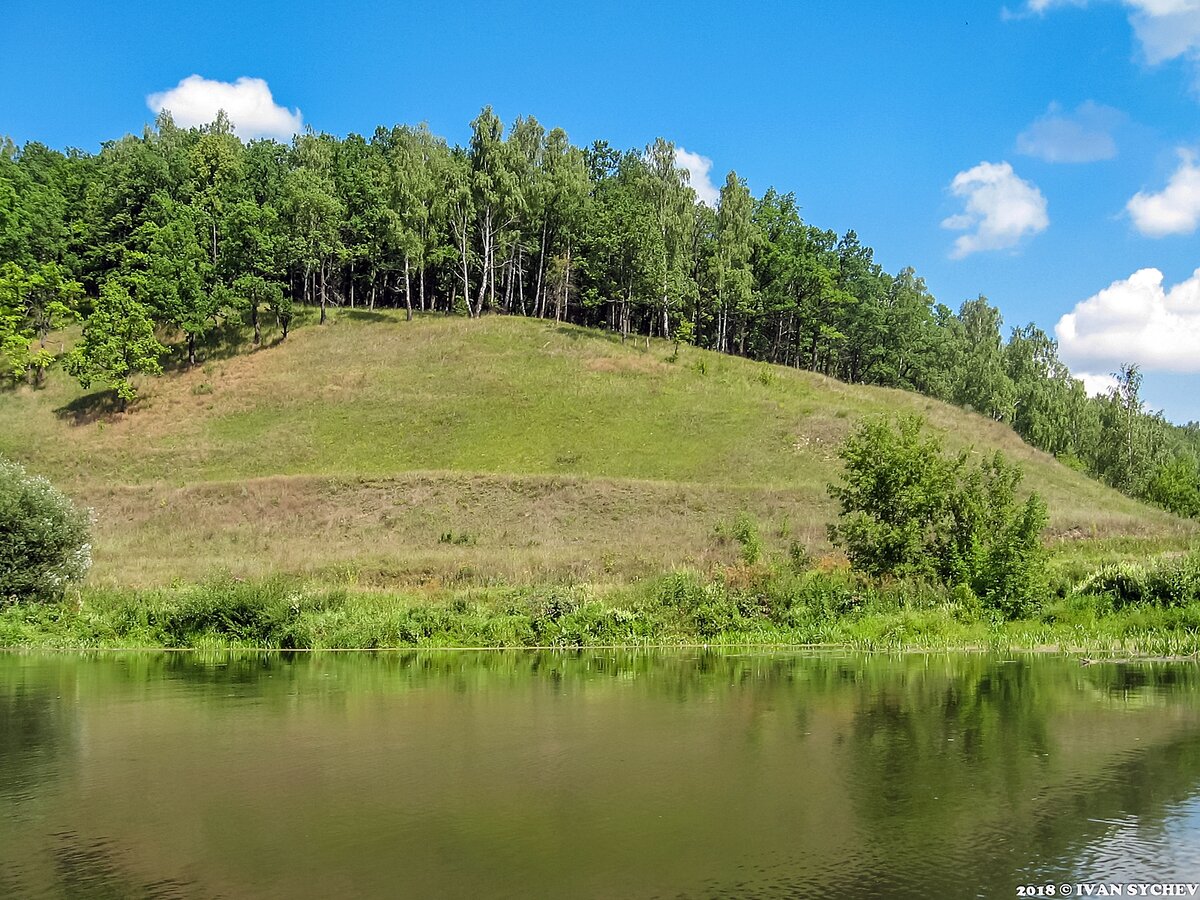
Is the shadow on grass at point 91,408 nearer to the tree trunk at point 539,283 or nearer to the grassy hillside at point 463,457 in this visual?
the grassy hillside at point 463,457

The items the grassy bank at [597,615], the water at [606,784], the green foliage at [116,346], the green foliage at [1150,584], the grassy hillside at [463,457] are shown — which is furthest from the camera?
the green foliage at [116,346]

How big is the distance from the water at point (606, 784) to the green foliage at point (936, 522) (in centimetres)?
818

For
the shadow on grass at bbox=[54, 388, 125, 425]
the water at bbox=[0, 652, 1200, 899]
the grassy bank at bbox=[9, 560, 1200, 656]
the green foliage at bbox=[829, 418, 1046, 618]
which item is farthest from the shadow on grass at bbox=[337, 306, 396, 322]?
the water at bbox=[0, 652, 1200, 899]

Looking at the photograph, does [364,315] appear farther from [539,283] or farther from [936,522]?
[936,522]

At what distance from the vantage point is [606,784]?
17406 millimetres

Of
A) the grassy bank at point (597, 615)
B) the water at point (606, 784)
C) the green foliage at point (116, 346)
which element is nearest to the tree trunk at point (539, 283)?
Result: the green foliage at point (116, 346)

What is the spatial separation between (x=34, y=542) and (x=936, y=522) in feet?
125

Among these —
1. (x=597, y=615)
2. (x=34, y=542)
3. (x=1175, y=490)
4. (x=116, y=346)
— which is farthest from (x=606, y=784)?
(x=1175, y=490)

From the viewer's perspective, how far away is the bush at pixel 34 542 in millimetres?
39281

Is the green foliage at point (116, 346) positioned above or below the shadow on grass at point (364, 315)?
below

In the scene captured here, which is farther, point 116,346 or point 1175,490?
point 1175,490

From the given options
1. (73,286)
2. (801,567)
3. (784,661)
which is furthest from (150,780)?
(73,286)

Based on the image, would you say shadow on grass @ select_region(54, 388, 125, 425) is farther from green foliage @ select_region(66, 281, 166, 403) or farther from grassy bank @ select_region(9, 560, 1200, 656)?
grassy bank @ select_region(9, 560, 1200, 656)

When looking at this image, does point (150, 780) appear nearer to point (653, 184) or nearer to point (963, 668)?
point (963, 668)
